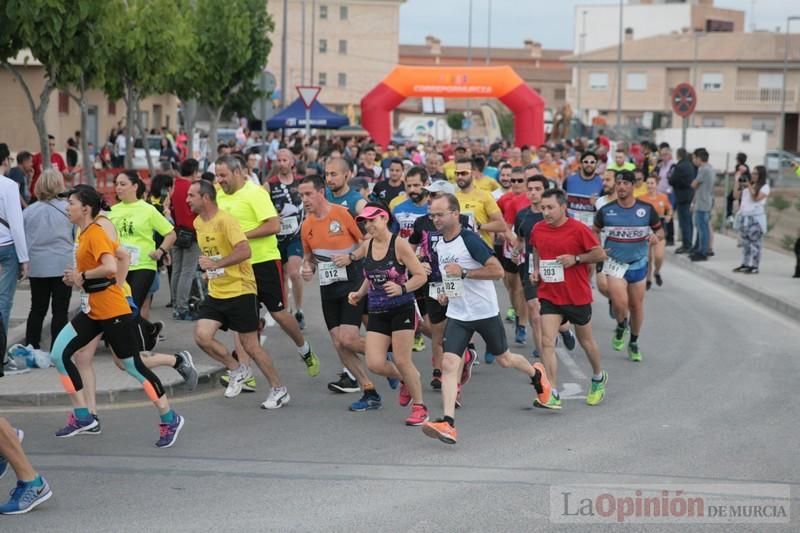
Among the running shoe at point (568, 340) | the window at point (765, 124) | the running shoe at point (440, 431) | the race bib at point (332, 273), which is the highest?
the window at point (765, 124)

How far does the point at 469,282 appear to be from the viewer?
953cm

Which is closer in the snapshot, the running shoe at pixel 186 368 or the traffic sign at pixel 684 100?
the running shoe at pixel 186 368

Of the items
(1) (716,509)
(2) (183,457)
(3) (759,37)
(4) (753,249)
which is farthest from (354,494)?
(3) (759,37)

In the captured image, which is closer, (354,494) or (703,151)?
(354,494)

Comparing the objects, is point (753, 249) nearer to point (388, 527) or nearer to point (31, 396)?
point (31, 396)

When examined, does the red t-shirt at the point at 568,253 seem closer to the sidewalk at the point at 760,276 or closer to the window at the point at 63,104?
the sidewalk at the point at 760,276

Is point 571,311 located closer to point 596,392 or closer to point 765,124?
point 596,392

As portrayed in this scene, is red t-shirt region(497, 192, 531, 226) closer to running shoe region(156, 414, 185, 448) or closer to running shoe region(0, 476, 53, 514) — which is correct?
running shoe region(156, 414, 185, 448)

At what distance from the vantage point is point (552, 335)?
34.1 feet

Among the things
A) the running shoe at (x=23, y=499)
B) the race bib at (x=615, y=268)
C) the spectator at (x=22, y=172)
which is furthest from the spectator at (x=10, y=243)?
the spectator at (x=22, y=172)

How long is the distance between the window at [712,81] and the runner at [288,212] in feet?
237

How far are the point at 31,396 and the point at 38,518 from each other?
3.38 meters

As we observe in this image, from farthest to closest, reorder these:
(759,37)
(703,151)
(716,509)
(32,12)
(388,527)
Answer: (759,37), (703,151), (32,12), (716,509), (388,527)

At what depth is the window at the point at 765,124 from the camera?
81.8 m
